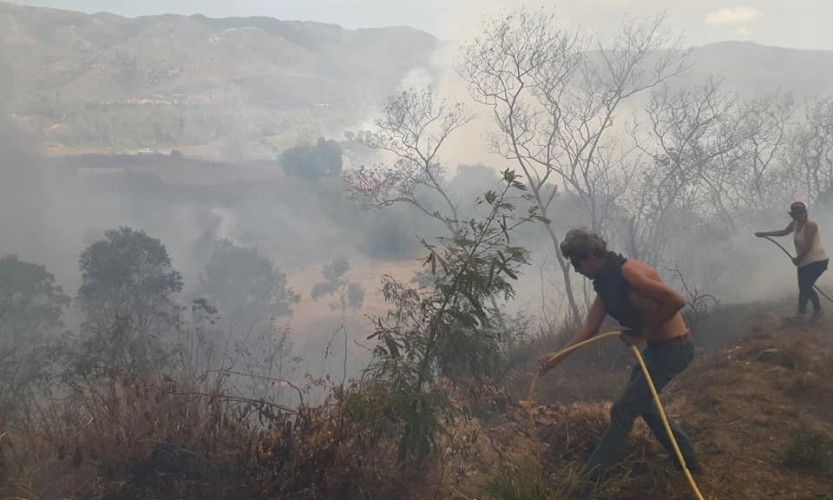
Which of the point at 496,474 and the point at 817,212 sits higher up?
the point at 817,212

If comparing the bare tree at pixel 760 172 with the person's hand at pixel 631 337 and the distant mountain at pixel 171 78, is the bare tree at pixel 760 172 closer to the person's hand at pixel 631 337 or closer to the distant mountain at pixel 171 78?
the person's hand at pixel 631 337

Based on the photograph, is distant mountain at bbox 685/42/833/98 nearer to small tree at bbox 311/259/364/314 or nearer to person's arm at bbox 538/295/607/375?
small tree at bbox 311/259/364/314

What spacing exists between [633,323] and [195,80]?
124377mm

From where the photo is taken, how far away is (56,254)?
47219mm

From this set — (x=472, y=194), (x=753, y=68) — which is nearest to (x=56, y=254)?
(x=472, y=194)

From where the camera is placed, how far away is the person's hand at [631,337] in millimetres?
3730

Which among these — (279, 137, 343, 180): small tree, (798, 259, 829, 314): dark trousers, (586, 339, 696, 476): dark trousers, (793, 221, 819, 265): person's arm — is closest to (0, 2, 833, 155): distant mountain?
(279, 137, 343, 180): small tree

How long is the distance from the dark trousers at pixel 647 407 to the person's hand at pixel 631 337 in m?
0.17

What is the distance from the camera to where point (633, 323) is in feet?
12.3

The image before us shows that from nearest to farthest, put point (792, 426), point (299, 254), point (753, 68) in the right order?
1. point (792, 426)
2. point (299, 254)
3. point (753, 68)

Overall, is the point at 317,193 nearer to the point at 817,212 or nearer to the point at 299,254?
the point at 299,254

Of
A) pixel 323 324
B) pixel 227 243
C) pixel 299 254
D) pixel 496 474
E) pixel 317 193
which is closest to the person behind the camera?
pixel 496 474

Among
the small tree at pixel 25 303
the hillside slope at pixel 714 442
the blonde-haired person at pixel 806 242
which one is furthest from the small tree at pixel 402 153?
the small tree at pixel 25 303

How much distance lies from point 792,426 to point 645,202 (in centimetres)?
2088
